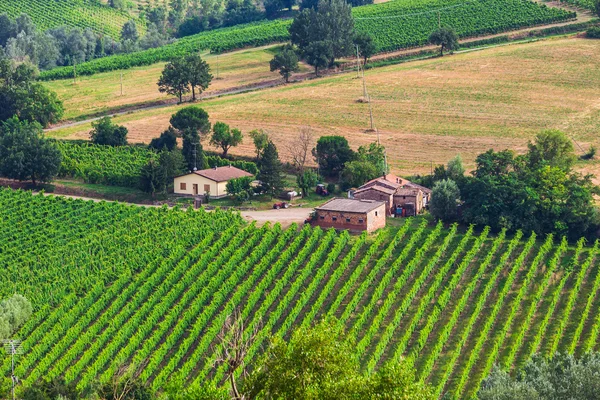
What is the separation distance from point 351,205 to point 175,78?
45209 millimetres

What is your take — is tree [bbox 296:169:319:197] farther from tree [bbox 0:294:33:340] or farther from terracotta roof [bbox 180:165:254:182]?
tree [bbox 0:294:33:340]

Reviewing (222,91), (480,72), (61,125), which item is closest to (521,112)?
(480,72)

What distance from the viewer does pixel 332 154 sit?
334ft

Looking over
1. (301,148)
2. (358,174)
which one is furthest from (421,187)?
(301,148)

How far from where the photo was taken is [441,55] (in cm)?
14462

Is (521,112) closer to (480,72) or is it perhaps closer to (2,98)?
(480,72)

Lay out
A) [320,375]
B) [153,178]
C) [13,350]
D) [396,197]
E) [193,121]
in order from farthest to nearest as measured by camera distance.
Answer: [193,121]
[153,178]
[396,197]
[13,350]
[320,375]

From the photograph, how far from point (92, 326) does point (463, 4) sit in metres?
102

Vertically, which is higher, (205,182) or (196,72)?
(196,72)

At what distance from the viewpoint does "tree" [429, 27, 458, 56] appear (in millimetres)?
143500

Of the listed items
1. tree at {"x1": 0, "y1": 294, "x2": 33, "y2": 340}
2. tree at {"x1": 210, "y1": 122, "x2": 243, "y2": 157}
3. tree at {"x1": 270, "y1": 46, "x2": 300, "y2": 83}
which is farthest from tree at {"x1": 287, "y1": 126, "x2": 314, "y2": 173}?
tree at {"x1": 0, "y1": 294, "x2": 33, "y2": 340}

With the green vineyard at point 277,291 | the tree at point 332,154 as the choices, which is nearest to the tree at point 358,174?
the tree at point 332,154

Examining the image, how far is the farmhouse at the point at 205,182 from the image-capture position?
9744cm

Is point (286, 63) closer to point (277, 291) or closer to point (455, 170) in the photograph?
point (455, 170)
